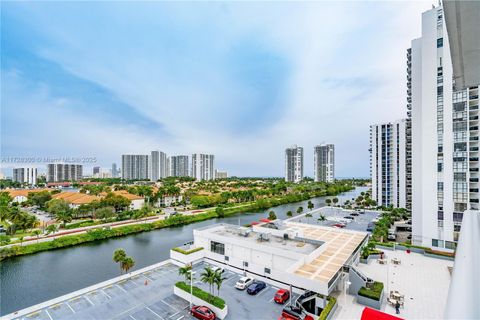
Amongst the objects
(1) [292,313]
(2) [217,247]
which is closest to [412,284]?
(1) [292,313]

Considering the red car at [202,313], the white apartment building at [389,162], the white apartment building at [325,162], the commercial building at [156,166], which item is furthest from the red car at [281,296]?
the commercial building at [156,166]

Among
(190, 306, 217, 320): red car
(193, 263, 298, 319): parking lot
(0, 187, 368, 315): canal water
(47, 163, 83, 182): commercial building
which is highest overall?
(47, 163, 83, 182): commercial building

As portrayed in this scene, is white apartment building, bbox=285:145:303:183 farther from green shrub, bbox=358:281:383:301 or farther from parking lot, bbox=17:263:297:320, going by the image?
parking lot, bbox=17:263:297:320

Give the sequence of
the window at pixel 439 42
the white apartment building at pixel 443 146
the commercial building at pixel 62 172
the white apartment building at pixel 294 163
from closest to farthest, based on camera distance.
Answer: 1. the white apartment building at pixel 443 146
2. the window at pixel 439 42
3. the commercial building at pixel 62 172
4. the white apartment building at pixel 294 163

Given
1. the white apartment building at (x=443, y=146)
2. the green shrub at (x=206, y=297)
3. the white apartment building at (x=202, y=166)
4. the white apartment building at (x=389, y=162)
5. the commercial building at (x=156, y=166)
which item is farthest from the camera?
the commercial building at (x=156, y=166)

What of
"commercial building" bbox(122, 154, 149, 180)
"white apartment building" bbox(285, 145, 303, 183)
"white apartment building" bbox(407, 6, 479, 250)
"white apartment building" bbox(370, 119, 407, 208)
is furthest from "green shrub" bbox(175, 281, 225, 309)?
"commercial building" bbox(122, 154, 149, 180)

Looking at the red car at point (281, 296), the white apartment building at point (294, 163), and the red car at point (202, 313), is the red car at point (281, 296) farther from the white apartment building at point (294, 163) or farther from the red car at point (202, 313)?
the white apartment building at point (294, 163)

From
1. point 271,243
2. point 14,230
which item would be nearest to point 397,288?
point 271,243

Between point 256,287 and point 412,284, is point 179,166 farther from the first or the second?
point 412,284
